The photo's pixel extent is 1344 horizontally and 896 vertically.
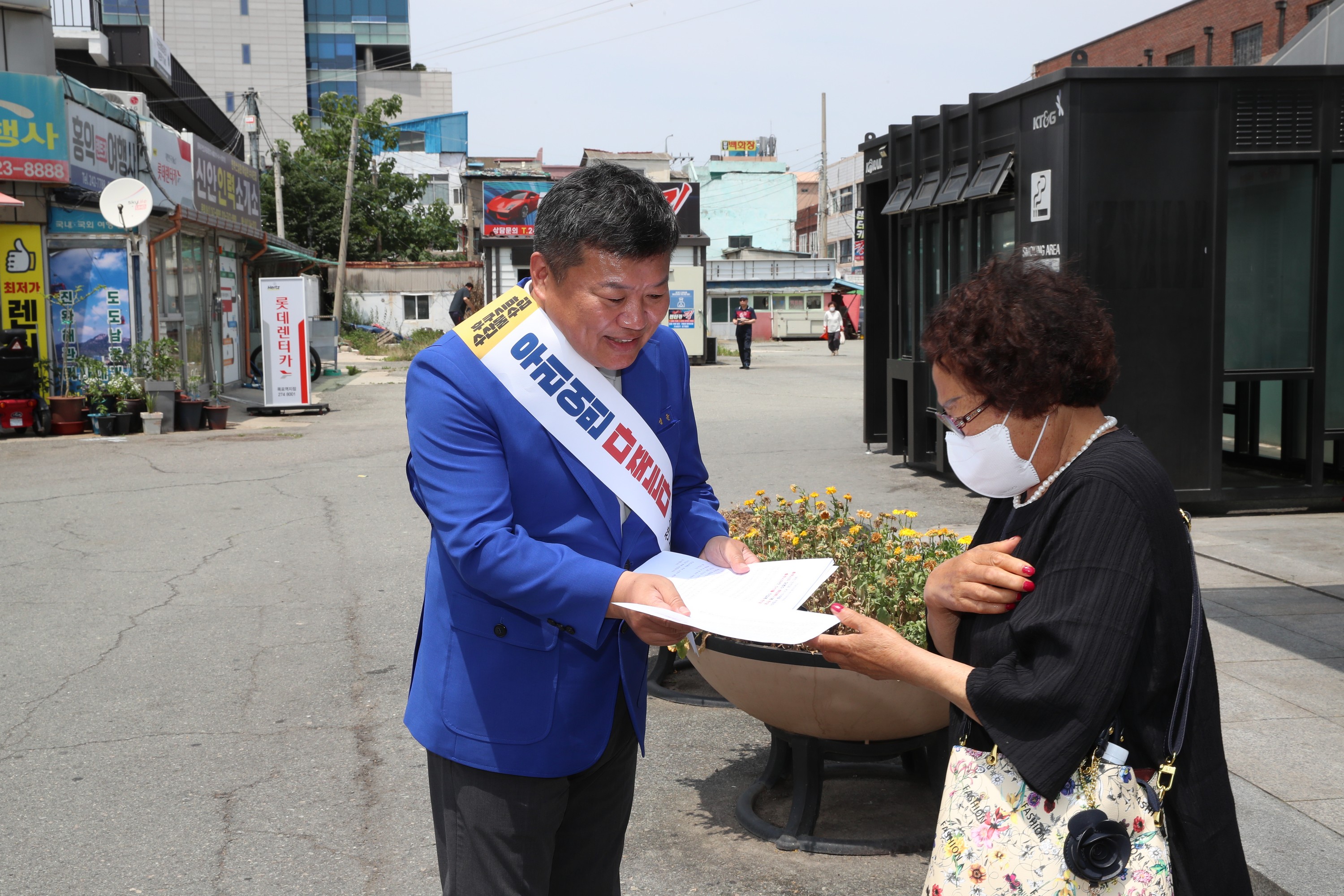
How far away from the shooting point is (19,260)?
15.5 m

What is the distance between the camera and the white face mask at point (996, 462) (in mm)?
2002

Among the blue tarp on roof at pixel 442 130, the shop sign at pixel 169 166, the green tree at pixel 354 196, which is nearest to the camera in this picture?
the shop sign at pixel 169 166

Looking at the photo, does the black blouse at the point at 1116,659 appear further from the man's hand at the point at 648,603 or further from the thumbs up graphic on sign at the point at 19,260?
the thumbs up graphic on sign at the point at 19,260

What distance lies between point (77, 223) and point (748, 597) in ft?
54.6

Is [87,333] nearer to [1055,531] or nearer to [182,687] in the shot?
[182,687]

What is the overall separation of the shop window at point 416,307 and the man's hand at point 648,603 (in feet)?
143

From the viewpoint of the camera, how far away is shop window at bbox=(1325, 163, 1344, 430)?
8914 mm

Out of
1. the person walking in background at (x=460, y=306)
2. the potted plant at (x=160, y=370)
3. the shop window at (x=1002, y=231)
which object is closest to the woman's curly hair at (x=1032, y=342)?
the shop window at (x=1002, y=231)

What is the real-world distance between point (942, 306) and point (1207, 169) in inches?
292

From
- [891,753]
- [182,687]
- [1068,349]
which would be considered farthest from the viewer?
[182,687]

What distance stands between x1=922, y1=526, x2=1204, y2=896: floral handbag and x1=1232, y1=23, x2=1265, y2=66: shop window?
114 ft

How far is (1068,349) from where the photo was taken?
6.38 ft

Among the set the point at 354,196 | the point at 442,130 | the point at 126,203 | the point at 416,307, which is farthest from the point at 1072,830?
the point at 442,130

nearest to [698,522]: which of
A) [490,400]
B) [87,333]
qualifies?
[490,400]
